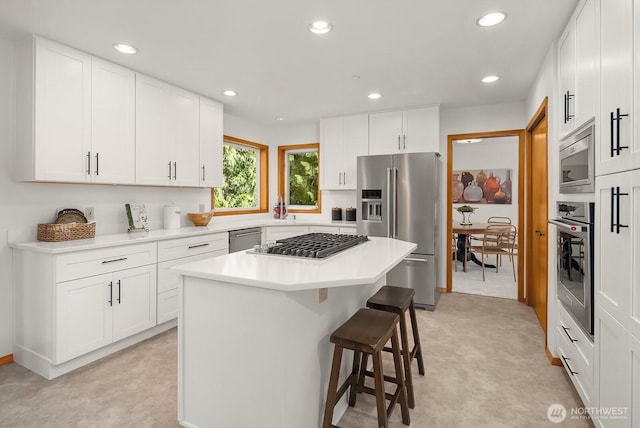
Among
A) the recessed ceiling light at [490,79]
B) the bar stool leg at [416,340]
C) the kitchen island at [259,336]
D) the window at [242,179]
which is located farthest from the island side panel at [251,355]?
the window at [242,179]

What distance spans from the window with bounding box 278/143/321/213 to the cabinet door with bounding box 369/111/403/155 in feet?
3.81

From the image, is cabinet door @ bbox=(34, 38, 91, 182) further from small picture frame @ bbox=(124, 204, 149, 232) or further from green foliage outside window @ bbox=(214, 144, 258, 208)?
green foliage outside window @ bbox=(214, 144, 258, 208)

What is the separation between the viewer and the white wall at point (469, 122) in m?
4.30

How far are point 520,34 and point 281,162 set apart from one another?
3.86 metres

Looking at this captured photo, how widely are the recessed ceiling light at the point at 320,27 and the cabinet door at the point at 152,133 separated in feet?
5.96

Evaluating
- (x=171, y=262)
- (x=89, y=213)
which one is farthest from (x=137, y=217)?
(x=171, y=262)

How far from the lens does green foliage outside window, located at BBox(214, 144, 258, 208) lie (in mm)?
4938

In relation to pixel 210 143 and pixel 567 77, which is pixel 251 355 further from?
pixel 210 143

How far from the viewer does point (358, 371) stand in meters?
2.11

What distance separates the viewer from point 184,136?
12.2ft

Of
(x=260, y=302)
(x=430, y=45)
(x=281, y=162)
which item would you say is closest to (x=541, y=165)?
(x=430, y=45)

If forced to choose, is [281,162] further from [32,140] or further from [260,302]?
[260,302]

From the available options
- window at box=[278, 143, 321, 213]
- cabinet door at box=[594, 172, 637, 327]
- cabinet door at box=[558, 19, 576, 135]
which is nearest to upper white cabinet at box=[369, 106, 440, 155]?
window at box=[278, 143, 321, 213]

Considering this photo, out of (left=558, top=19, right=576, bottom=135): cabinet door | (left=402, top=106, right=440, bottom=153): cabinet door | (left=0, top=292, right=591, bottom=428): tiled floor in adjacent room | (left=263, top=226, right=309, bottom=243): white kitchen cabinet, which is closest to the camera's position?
(left=0, top=292, right=591, bottom=428): tiled floor in adjacent room
